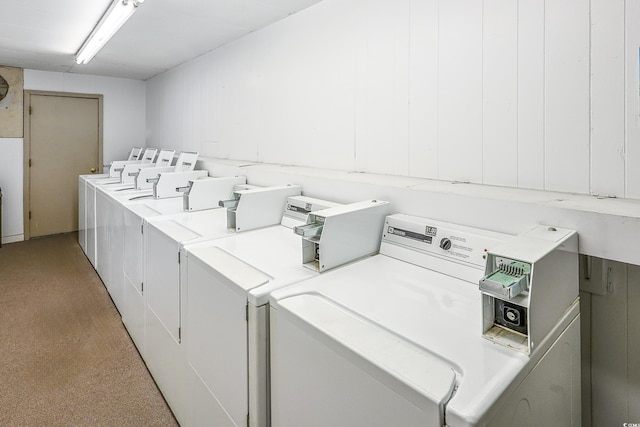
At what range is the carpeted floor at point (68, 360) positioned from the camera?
1.86 metres

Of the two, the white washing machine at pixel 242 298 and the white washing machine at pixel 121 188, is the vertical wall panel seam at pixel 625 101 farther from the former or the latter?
the white washing machine at pixel 121 188

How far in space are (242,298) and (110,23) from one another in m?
2.66

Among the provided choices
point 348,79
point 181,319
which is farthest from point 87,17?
point 181,319

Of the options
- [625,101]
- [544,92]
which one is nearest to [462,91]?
[544,92]

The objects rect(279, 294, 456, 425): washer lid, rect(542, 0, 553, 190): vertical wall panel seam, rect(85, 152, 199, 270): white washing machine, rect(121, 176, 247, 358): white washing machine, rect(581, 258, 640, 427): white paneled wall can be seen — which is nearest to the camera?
rect(279, 294, 456, 425): washer lid

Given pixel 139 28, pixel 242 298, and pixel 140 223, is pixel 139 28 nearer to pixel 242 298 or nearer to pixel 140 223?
pixel 140 223

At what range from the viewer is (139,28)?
316cm

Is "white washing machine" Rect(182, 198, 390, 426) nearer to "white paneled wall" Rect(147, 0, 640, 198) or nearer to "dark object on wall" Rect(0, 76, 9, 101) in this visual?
"white paneled wall" Rect(147, 0, 640, 198)

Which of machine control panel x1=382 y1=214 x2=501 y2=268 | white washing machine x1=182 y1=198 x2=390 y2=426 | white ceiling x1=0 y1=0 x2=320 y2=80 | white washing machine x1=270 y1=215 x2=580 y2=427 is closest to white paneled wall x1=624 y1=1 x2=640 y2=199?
white washing machine x1=270 y1=215 x2=580 y2=427

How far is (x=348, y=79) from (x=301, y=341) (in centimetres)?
172

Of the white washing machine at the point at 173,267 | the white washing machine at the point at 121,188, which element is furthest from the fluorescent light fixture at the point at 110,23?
the white washing machine at the point at 173,267

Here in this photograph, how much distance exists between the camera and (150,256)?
2.07m

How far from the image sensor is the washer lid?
0.72 metres

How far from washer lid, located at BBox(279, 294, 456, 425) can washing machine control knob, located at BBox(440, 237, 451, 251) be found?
0.49m
